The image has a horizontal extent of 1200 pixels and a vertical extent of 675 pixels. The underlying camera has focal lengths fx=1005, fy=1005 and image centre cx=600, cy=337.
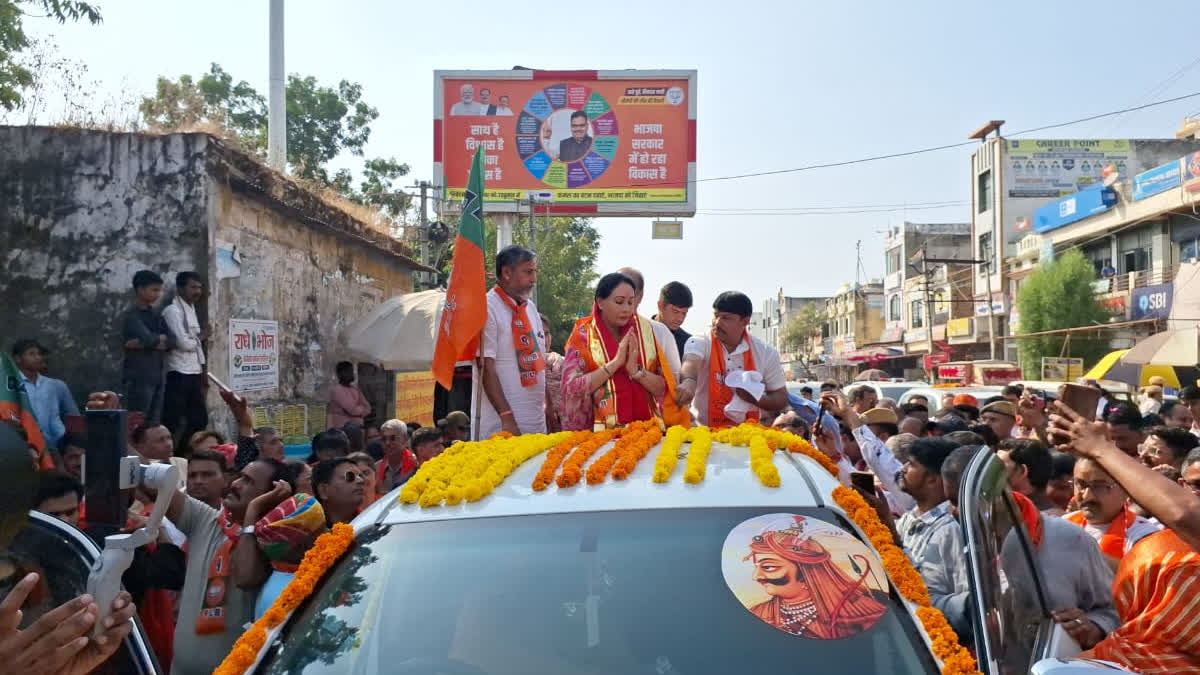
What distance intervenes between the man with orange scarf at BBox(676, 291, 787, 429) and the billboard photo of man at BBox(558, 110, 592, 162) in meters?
16.5

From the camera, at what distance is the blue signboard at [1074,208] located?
33.0 meters

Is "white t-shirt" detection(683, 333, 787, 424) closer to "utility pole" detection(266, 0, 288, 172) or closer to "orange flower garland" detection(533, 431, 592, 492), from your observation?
"orange flower garland" detection(533, 431, 592, 492)

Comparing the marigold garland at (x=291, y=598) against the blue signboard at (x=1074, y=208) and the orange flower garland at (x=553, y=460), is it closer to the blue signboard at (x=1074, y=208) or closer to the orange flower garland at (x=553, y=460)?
the orange flower garland at (x=553, y=460)

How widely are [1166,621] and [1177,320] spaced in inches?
1125

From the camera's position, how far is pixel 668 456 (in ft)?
9.92

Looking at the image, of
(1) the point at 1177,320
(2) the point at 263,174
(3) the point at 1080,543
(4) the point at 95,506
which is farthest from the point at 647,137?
(4) the point at 95,506

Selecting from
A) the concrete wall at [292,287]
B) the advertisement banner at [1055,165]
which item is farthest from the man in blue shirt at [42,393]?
the advertisement banner at [1055,165]

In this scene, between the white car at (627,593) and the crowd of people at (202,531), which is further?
the white car at (627,593)

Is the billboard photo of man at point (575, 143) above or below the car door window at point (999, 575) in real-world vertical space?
above

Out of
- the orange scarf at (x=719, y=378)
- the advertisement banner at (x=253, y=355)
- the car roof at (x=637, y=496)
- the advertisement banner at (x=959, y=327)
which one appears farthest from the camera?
the advertisement banner at (x=959, y=327)

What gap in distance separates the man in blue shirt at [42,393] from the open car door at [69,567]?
5.74 m

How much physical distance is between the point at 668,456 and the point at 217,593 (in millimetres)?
1995

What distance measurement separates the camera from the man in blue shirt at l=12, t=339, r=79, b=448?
7.46 metres

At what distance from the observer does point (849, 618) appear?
7.83 feet
